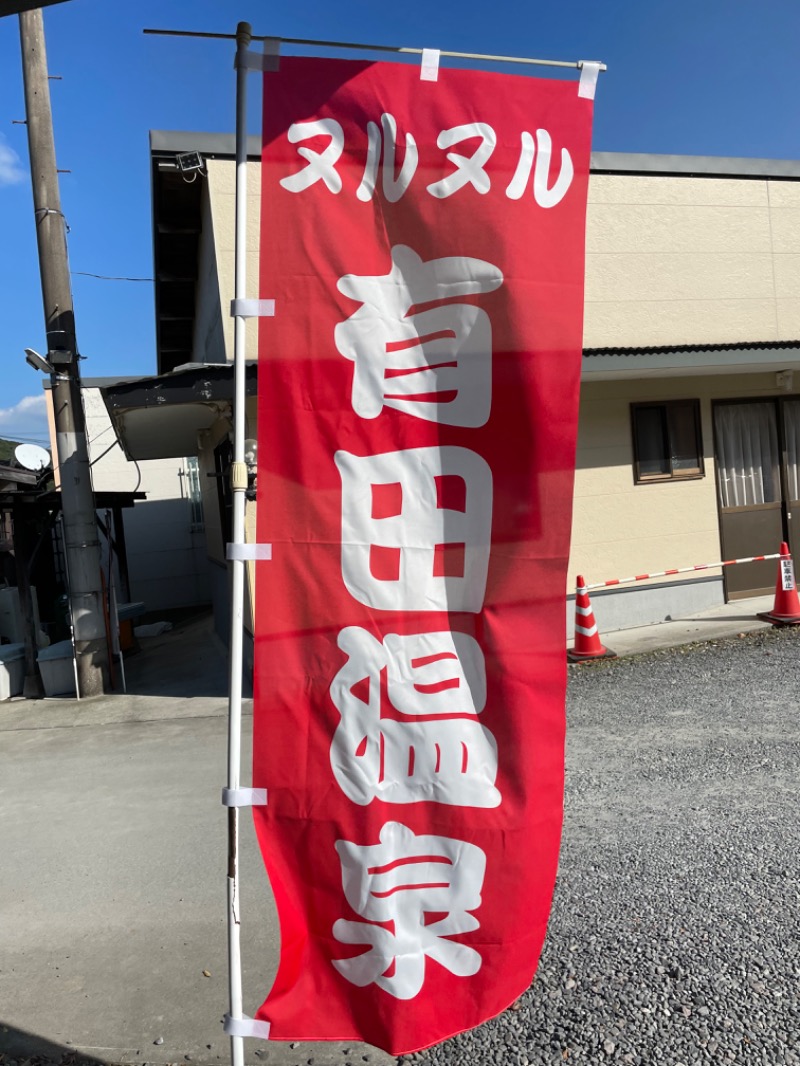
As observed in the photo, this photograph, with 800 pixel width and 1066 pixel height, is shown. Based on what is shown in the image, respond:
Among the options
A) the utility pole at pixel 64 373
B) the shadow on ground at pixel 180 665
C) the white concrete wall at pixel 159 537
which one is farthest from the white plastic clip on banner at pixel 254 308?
the white concrete wall at pixel 159 537

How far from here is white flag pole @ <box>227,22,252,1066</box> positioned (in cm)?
230

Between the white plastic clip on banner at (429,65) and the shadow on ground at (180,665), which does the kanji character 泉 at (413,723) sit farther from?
the shadow on ground at (180,665)

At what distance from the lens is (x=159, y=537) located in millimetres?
18469

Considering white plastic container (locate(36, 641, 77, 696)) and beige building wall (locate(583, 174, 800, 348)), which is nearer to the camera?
white plastic container (locate(36, 641, 77, 696))

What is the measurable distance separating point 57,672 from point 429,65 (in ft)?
27.9

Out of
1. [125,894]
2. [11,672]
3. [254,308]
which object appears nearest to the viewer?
[254,308]

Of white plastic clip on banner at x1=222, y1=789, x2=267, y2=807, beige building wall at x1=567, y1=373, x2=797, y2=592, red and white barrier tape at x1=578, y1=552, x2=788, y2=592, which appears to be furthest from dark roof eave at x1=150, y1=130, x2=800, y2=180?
white plastic clip on banner at x1=222, y1=789, x2=267, y2=807

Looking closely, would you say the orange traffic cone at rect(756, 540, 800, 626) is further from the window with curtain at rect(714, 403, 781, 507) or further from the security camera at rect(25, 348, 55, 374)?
the security camera at rect(25, 348, 55, 374)

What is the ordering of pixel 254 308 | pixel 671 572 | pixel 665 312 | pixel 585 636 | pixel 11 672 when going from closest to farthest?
1. pixel 254 308
2. pixel 585 636
3. pixel 11 672
4. pixel 671 572
5. pixel 665 312

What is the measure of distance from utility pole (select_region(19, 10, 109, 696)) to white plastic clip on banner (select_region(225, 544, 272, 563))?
7.12 m

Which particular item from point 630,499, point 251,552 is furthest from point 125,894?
point 630,499

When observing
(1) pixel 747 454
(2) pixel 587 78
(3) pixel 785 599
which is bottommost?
(3) pixel 785 599

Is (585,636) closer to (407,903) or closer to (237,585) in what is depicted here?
(407,903)

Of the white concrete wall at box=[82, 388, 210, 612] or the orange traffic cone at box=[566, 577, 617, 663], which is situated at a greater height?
the white concrete wall at box=[82, 388, 210, 612]
